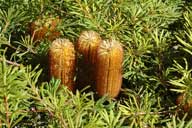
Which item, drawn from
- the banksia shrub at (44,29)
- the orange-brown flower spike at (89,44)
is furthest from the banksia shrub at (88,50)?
the banksia shrub at (44,29)

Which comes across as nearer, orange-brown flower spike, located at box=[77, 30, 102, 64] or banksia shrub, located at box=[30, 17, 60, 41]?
orange-brown flower spike, located at box=[77, 30, 102, 64]

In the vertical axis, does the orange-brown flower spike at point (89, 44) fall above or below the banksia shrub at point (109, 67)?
above

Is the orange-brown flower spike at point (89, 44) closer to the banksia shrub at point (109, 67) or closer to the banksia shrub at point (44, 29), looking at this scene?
the banksia shrub at point (109, 67)

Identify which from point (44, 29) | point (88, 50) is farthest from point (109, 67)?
point (44, 29)

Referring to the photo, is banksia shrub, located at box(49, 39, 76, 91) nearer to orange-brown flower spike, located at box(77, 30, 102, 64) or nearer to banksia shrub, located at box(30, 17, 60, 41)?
orange-brown flower spike, located at box(77, 30, 102, 64)

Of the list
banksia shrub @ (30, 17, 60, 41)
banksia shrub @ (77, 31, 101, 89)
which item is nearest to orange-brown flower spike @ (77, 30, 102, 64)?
banksia shrub @ (77, 31, 101, 89)

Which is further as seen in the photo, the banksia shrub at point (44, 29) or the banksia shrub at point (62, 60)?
the banksia shrub at point (44, 29)
